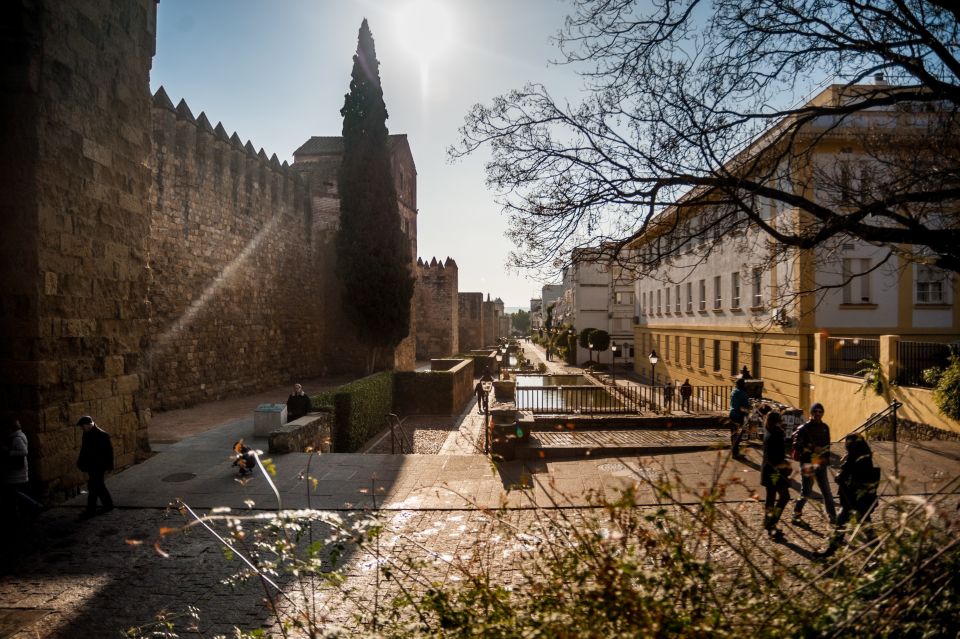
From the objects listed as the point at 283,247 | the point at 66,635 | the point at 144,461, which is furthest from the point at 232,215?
the point at 66,635

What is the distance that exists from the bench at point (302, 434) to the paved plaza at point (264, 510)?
0.32 meters

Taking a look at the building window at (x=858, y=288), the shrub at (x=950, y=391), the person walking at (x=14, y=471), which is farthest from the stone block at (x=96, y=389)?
the building window at (x=858, y=288)

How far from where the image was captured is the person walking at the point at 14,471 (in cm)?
555

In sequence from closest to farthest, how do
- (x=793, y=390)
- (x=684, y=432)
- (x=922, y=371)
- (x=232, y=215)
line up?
1. (x=922, y=371)
2. (x=684, y=432)
3. (x=793, y=390)
4. (x=232, y=215)

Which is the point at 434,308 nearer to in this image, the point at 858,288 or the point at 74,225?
the point at 858,288

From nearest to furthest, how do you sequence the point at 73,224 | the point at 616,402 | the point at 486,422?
1. the point at 73,224
2. the point at 486,422
3. the point at 616,402

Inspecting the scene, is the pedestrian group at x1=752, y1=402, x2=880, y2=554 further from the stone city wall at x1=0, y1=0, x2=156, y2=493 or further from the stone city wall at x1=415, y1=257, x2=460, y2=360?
the stone city wall at x1=415, y1=257, x2=460, y2=360

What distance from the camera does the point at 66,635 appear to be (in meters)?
3.71

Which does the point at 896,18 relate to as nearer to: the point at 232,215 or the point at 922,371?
the point at 922,371

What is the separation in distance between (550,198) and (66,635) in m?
5.72

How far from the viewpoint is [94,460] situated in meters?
6.09

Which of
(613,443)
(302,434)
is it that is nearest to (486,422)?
(613,443)

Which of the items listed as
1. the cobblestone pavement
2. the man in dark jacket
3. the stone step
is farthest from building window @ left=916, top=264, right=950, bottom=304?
the man in dark jacket

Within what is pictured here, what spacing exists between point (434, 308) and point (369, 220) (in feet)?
50.7
